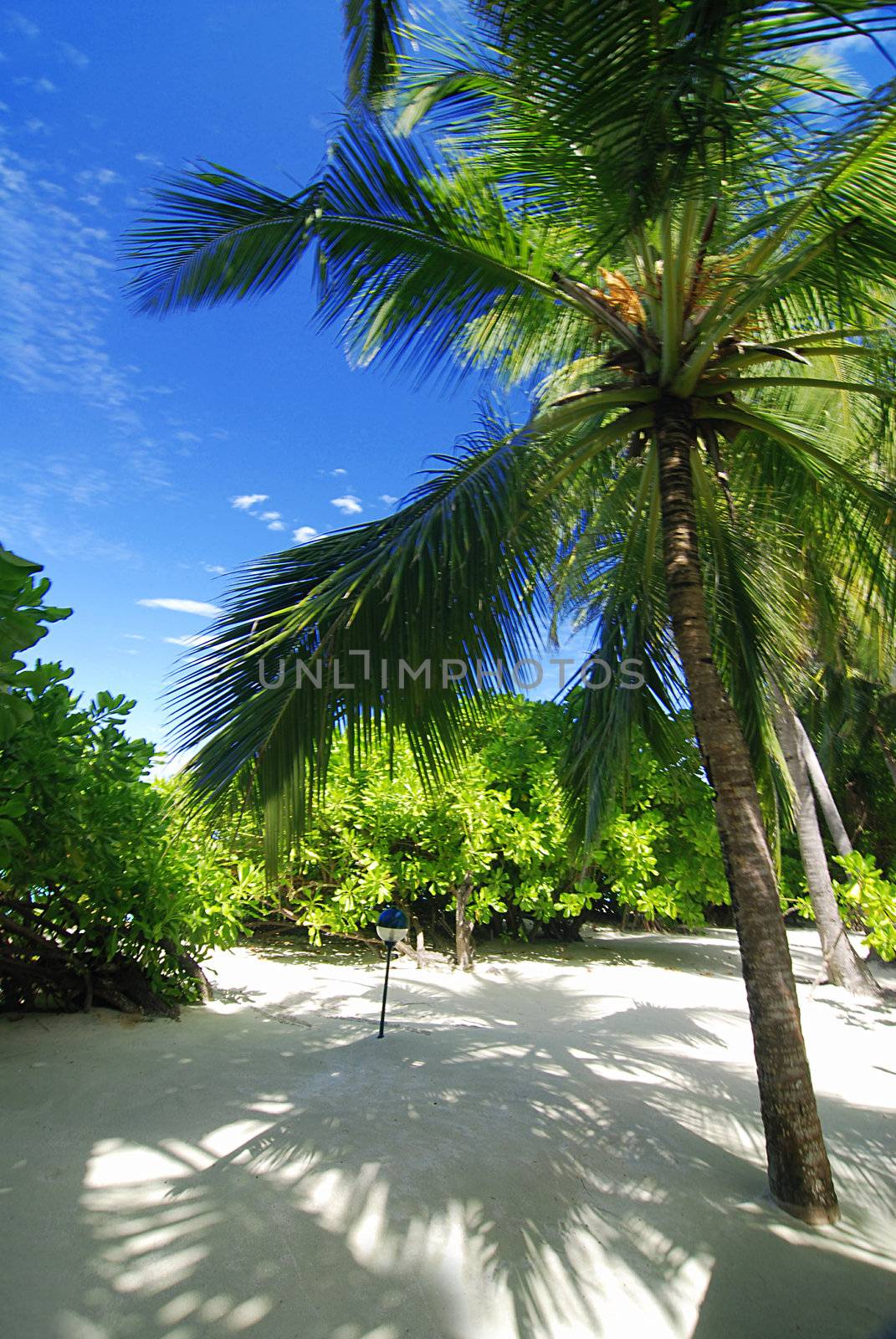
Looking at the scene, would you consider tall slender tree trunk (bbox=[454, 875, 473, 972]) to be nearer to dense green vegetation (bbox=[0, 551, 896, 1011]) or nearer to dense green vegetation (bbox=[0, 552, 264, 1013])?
dense green vegetation (bbox=[0, 551, 896, 1011])

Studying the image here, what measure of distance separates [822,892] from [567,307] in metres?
9.43

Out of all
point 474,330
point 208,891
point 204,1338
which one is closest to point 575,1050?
point 208,891

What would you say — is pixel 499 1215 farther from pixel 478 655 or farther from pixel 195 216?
pixel 195 216

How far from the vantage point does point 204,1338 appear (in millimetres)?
2219

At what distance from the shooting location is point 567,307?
445cm

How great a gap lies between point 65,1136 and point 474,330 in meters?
5.39

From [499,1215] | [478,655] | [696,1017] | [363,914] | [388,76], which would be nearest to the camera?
[499,1215]

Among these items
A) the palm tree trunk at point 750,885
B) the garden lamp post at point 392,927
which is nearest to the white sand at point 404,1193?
the palm tree trunk at point 750,885

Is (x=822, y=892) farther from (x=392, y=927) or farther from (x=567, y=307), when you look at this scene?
(x=567, y=307)

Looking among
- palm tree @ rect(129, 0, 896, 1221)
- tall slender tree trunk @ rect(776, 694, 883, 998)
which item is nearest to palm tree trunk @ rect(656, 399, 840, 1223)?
palm tree @ rect(129, 0, 896, 1221)

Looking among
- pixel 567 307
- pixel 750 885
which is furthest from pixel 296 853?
pixel 567 307

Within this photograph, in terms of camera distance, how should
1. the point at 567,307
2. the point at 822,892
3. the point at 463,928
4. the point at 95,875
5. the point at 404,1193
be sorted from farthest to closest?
the point at 463,928 < the point at 822,892 < the point at 95,875 < the point at 567,307 < the point at 404,1193

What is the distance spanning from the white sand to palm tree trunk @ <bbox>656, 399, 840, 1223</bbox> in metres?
0.24

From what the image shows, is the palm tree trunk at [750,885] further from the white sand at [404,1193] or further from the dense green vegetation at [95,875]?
the dense green vegetation at [95,875]
